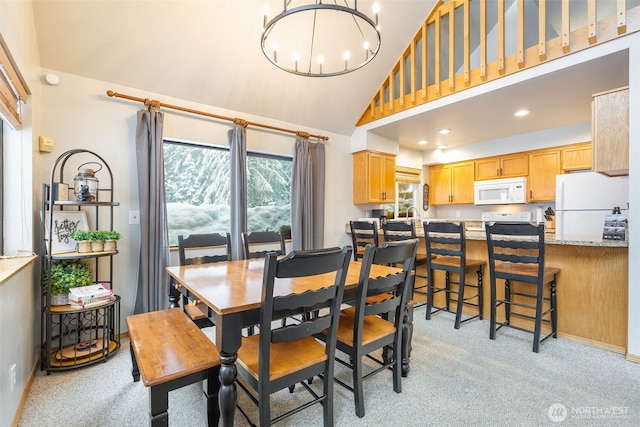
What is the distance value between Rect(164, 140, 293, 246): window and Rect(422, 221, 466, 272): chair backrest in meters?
2.00

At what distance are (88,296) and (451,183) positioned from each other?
597cm

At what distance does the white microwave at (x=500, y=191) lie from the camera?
199 inches

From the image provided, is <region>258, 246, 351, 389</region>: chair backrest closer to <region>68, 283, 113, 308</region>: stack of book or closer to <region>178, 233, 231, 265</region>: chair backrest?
<region>178, 233, 231, 265</region>: chair backrest

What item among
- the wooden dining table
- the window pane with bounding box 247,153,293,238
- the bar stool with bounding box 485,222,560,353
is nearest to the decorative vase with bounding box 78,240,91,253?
the wooden dining table

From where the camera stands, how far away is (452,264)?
10.5 ft

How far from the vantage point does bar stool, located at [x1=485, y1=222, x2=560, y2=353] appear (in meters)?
2.54

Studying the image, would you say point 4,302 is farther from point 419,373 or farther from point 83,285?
point 419,373

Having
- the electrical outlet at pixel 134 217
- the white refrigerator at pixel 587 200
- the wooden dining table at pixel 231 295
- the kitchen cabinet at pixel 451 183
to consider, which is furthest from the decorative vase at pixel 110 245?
the kitchen cabinet at pixel 451 183

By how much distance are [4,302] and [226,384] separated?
123 cm

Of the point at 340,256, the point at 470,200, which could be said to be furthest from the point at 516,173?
the point at 340,256

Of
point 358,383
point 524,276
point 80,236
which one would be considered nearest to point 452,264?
point 524,276

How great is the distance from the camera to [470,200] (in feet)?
19.1

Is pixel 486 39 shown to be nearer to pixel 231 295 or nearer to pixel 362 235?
pixel 362 235

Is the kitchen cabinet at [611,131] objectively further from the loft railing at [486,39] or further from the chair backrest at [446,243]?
the chair backrest at [446,243]
